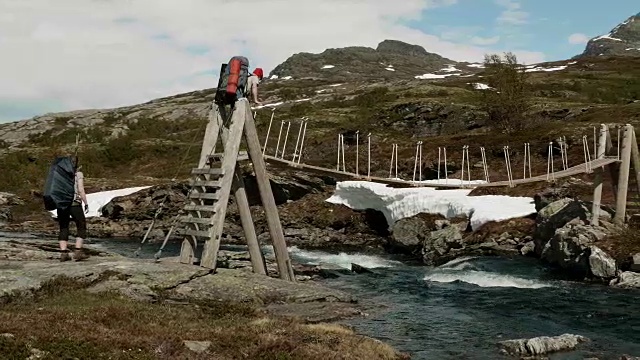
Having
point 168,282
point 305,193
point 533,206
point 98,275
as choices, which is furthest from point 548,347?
point 305,193

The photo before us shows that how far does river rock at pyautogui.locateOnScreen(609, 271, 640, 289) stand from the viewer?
23.8 metres

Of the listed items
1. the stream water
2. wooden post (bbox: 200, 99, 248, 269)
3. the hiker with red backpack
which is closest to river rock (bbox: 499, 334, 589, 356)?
the stream water

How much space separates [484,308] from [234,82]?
11.9 meters

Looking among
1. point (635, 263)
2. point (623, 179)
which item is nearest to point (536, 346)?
point (635, 263)

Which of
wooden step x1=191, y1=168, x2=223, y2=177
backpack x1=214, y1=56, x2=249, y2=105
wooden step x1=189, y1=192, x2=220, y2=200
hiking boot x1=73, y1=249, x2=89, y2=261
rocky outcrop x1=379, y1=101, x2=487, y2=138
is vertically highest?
rocky outcrop x1=379, y1=101, x2=487, y2=138

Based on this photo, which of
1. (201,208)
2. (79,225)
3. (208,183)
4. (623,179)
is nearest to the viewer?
(79,225)

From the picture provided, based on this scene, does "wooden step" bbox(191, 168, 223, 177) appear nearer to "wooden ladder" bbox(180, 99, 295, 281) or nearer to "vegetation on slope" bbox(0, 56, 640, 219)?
"wooden ladder" bbox(180, 99, 295, 281)

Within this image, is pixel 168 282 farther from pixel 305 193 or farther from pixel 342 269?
pixel 305 193

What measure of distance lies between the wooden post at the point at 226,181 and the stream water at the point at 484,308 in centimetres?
507

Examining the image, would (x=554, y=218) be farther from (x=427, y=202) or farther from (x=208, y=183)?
(x=208, y=183)

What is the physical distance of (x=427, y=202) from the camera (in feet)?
138

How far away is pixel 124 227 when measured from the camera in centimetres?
4909

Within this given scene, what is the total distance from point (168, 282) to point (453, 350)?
775 cm

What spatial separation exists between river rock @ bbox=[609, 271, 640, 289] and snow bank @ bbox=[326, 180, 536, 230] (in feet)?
38.3
